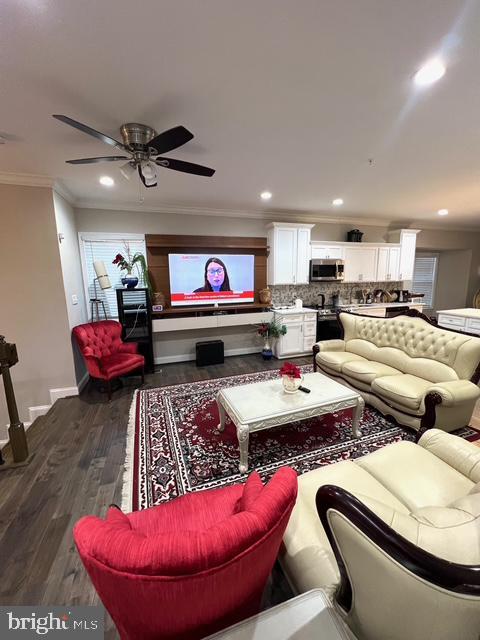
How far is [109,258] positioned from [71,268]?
0.69 meters

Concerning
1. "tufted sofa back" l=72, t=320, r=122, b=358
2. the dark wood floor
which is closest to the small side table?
the dark wood floor

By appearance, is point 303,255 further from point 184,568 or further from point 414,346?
point 184,568

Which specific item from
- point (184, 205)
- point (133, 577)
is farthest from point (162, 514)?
point (184, 205)

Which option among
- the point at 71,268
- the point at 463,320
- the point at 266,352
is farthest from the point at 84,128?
the point at 463,320

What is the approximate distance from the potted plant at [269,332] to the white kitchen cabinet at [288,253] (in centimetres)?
79

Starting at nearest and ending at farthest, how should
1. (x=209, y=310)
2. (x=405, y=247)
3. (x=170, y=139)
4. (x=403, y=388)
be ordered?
(x=170, y=139) → (x=403, y=388) → (x=209, y=310) → (x=405, y=247)

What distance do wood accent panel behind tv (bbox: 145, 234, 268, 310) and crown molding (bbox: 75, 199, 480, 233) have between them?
402 mm

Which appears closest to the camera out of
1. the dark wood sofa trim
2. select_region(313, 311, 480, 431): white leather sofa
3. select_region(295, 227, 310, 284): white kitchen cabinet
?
the dark wood sofa trim

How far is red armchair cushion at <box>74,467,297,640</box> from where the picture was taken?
61 centimetres

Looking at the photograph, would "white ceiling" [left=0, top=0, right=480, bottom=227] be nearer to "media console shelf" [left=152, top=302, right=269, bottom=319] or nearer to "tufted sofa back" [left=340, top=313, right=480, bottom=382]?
"tufted sofa back" [left=340, top=313, right=480, bottom=382]

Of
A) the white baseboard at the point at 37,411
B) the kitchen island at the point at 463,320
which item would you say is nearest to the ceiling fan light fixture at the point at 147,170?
the white baseboard at the point at 37,411

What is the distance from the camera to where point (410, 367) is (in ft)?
9.50

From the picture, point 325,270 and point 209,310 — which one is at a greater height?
point 325,270

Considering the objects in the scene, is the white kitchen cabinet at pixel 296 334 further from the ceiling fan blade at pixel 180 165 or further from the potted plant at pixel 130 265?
the ceiling fan blade at pixel 180 165
